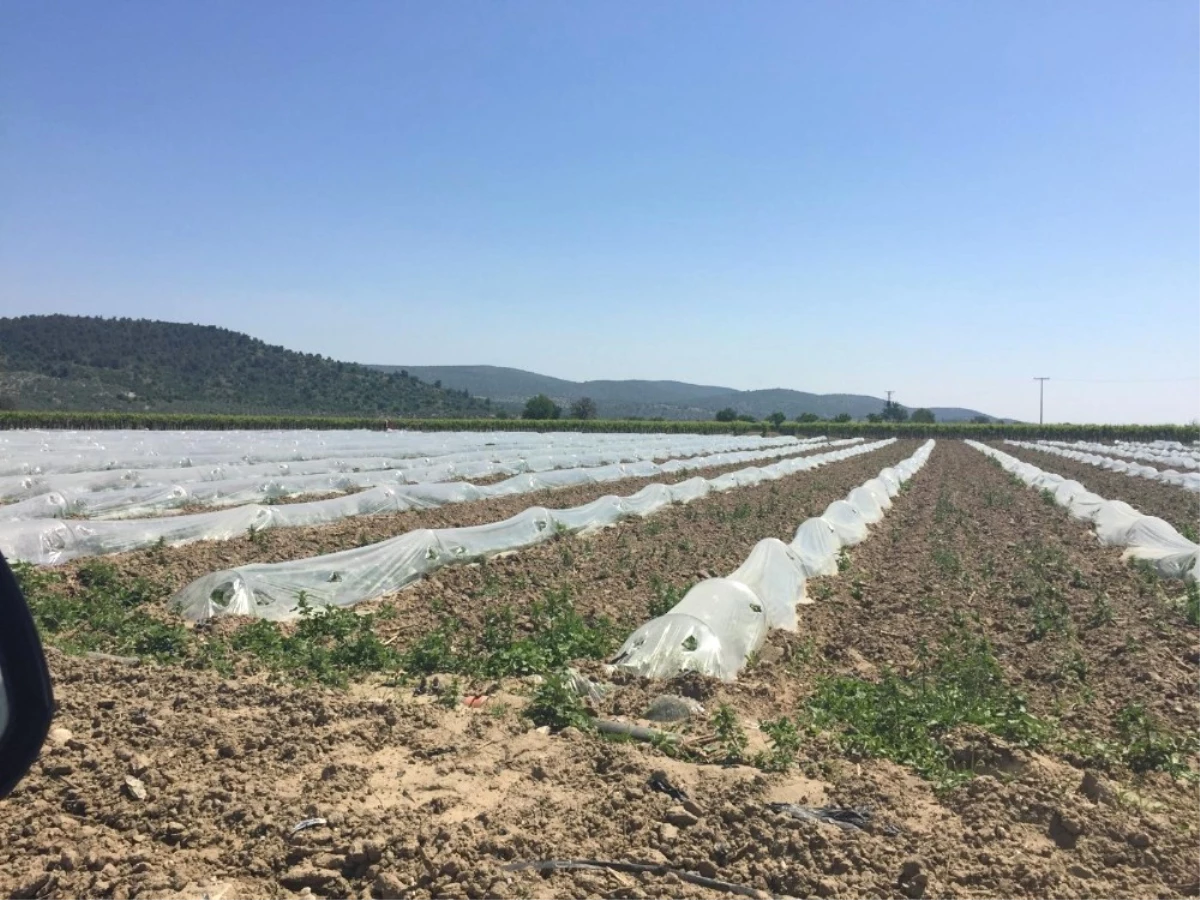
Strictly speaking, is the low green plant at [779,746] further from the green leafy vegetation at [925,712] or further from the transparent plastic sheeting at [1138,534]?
the transparent plastic sheeting at [1138,534]

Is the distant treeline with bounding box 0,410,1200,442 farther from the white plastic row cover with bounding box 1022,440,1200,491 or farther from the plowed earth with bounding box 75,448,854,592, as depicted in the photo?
the plowed earth with bounding box 75,448,854,592

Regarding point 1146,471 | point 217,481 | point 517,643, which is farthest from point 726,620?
point 1146,471

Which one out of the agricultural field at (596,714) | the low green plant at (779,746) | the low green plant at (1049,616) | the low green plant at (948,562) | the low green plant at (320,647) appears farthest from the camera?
the low green plant at (948,562)

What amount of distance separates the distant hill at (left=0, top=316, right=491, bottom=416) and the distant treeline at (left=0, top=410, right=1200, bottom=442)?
58.6ft

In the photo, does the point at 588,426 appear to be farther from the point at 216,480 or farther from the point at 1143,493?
the point at 216,480

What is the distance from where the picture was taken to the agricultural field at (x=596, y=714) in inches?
137

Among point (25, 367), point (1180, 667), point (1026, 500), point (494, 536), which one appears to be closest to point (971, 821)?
point (1180, 667)

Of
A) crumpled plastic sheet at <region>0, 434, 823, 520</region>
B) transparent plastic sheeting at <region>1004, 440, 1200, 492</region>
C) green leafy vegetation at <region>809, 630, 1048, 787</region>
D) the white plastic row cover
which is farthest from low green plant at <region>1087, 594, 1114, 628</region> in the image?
the white plastic row cover

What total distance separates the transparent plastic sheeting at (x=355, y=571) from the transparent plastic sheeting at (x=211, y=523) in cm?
299

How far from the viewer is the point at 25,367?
75.9m

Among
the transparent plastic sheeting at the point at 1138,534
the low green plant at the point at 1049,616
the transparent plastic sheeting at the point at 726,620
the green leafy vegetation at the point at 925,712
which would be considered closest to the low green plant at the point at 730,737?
the green leafy vegetation at the point at 925,712

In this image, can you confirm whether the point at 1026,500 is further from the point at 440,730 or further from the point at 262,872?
the point at 262,872

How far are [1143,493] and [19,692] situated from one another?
26.2m

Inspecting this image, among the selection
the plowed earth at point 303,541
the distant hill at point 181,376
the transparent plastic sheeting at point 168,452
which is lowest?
the plowed earth at point 303,541
